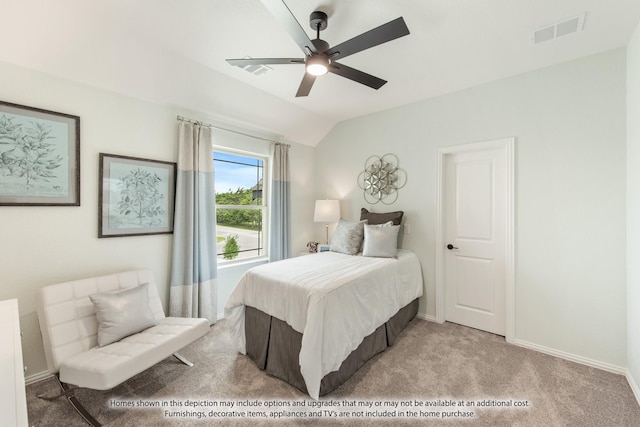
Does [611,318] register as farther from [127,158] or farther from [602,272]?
[127,158]

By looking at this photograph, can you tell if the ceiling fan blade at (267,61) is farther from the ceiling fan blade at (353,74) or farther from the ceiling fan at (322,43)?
the ceiling fan blade at (353,74)

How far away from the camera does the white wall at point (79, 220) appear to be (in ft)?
6.72

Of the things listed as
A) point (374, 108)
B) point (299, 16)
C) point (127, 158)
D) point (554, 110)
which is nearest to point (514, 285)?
point (554, 110)

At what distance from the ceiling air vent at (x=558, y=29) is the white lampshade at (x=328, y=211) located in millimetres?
2661

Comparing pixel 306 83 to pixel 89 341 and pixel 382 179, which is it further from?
pixel 89 341

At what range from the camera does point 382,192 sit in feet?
12.2

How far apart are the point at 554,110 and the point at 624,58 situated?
549 mm

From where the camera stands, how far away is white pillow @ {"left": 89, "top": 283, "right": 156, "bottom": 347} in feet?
6.58

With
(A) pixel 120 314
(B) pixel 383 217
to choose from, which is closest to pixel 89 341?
(A) pixel 120 314

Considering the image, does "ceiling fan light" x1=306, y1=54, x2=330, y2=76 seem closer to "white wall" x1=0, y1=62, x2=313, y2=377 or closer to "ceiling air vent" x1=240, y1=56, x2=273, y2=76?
"ceiling air vent" x1=240, y1=56, x2=273, y2=76

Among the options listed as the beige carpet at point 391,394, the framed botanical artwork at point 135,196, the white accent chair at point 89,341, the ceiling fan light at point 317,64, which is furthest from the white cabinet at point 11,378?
the ceiling fan light at point 317,64

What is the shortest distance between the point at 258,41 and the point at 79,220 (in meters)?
2.18

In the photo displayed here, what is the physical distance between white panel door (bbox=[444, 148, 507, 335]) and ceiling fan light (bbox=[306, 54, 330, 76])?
2073mm

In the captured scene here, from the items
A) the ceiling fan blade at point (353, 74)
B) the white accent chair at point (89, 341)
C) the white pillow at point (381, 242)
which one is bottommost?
the white accent chair at point (89, 341)
